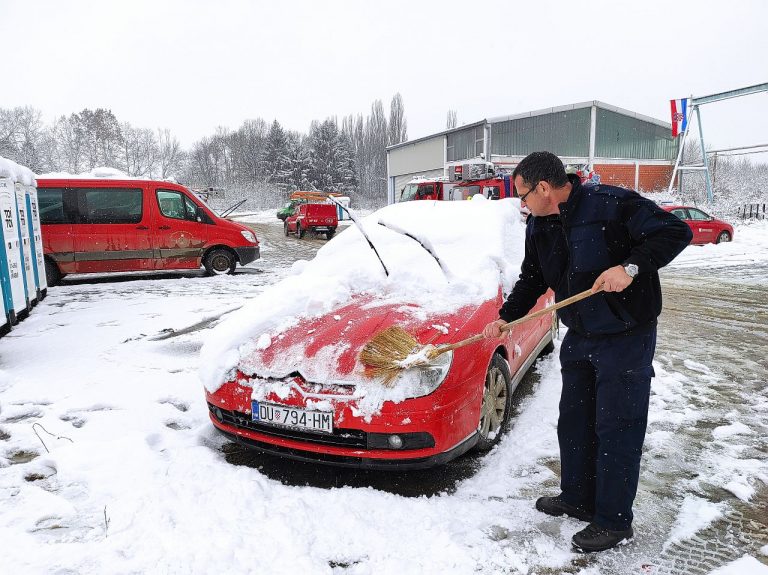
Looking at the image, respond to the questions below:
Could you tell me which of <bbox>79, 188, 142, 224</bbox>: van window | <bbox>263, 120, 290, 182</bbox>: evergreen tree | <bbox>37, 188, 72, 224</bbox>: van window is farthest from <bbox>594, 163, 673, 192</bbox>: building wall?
<bbox>263, 120, 290, 182</bbox>: evergreen tree

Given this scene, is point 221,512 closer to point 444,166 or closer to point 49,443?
point 49,443

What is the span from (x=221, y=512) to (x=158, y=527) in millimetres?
283

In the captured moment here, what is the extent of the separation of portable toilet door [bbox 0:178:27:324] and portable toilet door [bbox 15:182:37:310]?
33 centimetres

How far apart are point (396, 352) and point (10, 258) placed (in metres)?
5.81

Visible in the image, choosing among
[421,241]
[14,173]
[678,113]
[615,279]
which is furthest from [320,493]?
[678,113]

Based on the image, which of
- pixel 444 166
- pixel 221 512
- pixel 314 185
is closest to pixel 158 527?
pixel 221 512

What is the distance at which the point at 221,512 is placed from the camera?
8.14ft

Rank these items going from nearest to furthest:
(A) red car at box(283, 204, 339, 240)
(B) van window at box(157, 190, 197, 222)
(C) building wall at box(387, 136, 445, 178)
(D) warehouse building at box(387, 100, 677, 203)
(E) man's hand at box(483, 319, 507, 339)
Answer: (E) man's hand at box(483, 319, 507, 339)
(B) van window at box(157, 190, 197, 222)
(A) red car at box(283, 204, 339, 240)
(D) warehouse building at box(387, 100, 677, 203)
(C) building wall at box(387, 136, 445, 178)

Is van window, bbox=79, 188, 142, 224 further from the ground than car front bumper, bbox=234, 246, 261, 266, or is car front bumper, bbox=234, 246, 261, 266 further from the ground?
van window, bbox=79, 188, 142, 224

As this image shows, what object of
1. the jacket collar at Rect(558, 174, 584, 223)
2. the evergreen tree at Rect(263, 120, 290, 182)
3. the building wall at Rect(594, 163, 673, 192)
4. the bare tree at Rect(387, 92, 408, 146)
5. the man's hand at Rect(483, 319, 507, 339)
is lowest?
the man's hand at Rect(483, 319, 507, 339)

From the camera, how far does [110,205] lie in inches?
402

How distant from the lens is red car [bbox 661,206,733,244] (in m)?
16.7

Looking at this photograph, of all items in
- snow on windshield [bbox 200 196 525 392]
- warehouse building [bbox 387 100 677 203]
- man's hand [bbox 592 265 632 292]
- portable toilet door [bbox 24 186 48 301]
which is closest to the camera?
man's hand [bbox 592 265 632 292]

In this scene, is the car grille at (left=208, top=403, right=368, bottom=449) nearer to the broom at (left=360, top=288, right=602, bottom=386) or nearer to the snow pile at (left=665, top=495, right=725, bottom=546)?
the broom at (left=360, top=288, right=602, bottom=386)
